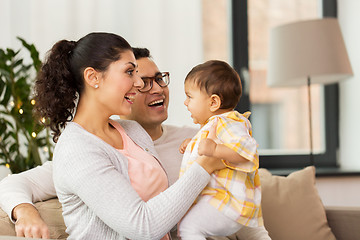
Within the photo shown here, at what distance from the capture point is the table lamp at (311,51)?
106 inches

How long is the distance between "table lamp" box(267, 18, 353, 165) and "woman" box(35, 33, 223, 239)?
1.42 metres

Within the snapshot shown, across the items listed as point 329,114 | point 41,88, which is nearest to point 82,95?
point 41,88

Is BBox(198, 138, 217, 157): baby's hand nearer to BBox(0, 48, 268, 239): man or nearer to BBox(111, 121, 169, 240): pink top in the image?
BBox(111, 121, 169, 240): pink top

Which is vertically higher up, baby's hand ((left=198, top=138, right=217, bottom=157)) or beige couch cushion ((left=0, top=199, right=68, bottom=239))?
baby's hand ((left=198, top=138, right=217, bottom=157))

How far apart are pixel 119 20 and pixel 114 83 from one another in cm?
181

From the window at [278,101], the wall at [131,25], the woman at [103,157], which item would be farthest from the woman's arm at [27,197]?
the window at [278,101]

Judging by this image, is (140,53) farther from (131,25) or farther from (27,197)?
(131,25)

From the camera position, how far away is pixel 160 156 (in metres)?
1.86

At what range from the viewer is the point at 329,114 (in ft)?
11.2

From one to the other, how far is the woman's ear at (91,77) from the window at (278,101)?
205 cm

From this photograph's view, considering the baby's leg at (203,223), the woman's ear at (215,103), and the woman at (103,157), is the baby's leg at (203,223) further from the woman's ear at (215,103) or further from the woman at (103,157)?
the woman's ear at (215,103)

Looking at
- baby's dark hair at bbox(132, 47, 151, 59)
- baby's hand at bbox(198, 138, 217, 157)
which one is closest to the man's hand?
baby's hand at bbox(198, 138, 217, 157)

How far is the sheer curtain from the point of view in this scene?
10.2 feet

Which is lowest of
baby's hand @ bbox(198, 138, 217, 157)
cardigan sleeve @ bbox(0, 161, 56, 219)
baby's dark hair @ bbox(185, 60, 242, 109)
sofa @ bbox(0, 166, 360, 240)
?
sofa @ bbox(0, 166, 360, 240)
